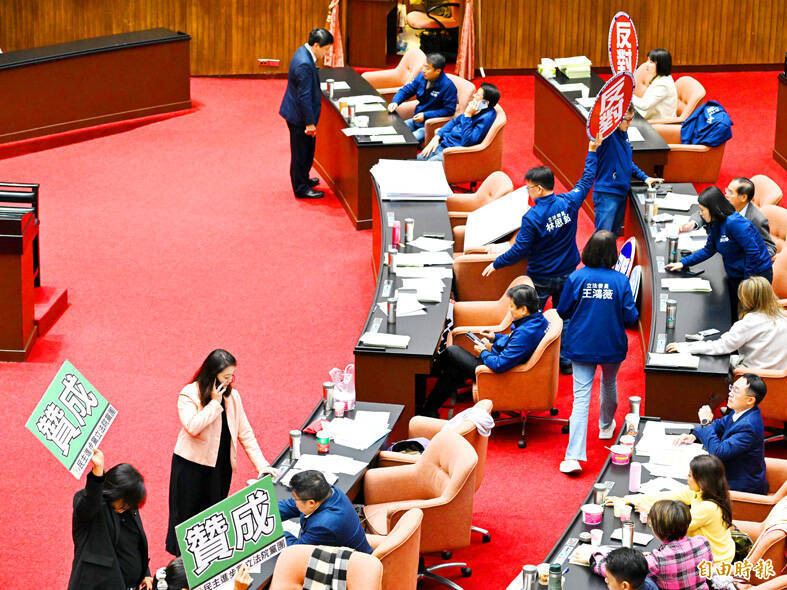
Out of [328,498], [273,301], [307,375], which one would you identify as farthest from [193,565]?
[273,301]

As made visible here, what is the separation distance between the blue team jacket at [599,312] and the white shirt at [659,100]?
4.75 m

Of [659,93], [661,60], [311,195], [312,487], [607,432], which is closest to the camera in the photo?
[312,487]

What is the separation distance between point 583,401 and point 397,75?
22.5 ft

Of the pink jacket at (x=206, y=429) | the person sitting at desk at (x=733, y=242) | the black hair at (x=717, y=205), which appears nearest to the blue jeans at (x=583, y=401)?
the person sitting at desk at (x=733, y=242)

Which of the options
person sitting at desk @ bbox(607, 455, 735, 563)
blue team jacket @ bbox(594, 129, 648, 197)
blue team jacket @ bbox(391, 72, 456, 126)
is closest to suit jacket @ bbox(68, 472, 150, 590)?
person sitting at desk @ bbox(607, 455, 735, 563)

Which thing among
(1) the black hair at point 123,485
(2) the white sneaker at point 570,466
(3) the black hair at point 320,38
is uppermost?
(3) the black hair at point 320,38

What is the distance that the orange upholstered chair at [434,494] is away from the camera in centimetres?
630

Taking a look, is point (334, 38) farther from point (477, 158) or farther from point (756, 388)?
point (756, 388)

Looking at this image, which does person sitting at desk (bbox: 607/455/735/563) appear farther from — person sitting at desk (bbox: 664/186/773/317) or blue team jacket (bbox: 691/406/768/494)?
person sitting at desk (bbox: 664/186/773/317)

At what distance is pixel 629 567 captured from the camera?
16.8ft

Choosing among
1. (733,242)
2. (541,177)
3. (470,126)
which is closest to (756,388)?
(733,242)

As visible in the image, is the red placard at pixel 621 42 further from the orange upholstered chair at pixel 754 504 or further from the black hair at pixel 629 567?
the black hair at pixel 629 567

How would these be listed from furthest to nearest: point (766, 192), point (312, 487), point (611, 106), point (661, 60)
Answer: point (661, 60), point (766, 192), point (611, 106), point (312, 487)

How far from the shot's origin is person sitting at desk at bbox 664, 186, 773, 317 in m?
8.16
